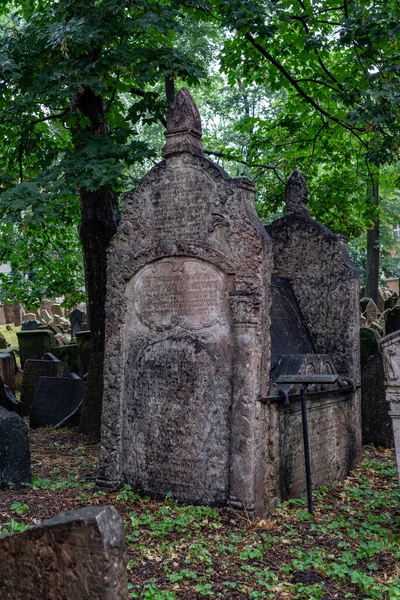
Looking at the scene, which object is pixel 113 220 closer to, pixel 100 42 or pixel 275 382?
pixel 100 42

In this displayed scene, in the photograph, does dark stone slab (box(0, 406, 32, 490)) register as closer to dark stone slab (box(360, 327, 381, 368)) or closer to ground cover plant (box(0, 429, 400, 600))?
ground cover plant (box(0, 429, 400, 600))

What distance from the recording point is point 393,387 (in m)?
5.30

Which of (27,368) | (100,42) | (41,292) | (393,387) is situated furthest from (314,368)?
(41,292)

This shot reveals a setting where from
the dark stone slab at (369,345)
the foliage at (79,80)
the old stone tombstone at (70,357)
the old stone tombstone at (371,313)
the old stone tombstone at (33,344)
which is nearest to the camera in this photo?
the foliage at (79,80)

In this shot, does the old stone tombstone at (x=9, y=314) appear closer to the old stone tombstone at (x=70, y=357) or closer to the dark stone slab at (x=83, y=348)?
the old stone tombstone at (x=70, y=357)

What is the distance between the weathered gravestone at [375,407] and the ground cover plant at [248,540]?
158cm

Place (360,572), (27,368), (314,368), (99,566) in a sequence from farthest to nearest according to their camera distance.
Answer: (27,368) < (314,368) < (360,572) < (99,566)

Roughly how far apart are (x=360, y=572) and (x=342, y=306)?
3834 millimetres

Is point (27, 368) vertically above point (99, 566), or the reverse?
point (27, 368)

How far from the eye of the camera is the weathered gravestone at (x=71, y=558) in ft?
8.25

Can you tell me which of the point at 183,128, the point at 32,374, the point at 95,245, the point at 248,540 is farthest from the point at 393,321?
the point at 248,540

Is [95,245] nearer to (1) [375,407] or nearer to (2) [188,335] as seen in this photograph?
(2) [188,335]

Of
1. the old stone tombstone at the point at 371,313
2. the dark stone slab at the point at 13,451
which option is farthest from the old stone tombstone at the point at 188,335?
the old stone tombstone at the point at 371,313

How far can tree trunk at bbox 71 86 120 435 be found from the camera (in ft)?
A: 30.5
